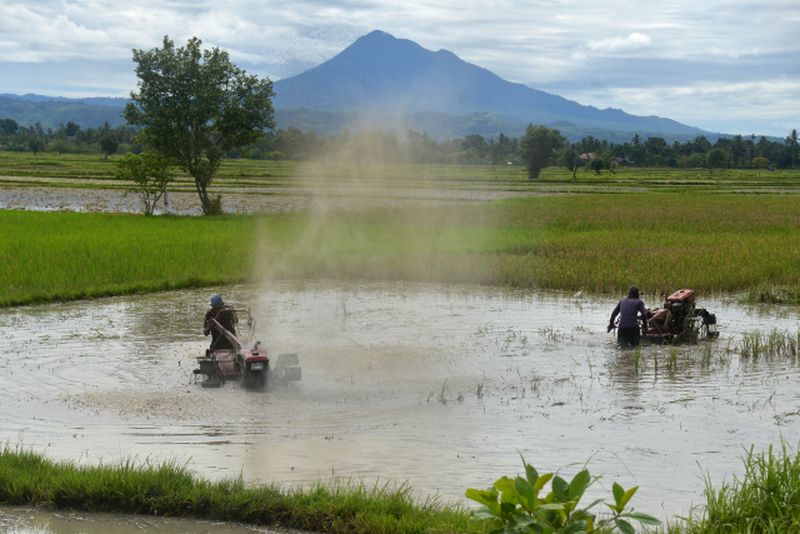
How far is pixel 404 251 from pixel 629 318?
1113cm

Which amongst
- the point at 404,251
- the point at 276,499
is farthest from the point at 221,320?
the point at 404,251

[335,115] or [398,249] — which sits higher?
[335,115]

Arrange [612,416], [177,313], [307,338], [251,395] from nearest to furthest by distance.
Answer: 1. [612,416]
2. [251,395]
3. [307,338]
4. [177,313]

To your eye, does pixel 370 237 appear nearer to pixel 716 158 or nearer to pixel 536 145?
pixel 536 145

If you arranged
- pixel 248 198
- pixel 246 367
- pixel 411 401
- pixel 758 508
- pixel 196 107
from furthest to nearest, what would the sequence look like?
pixel 248 198 → pixel 196 107 → pixel 246 367 → pixel 411 401 → pixel 758 508

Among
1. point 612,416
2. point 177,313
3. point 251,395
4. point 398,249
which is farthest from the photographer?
point 398,249

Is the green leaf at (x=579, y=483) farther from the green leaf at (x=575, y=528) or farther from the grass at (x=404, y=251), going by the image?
the grass at (x=404, y=251)

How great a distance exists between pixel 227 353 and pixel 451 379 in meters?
2.65

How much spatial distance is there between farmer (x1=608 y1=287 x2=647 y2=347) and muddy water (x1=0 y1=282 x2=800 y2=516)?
0.34 metres

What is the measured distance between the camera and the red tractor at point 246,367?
9.53 meters

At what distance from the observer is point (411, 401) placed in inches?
366

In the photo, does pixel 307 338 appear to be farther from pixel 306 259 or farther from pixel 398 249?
pixel 398 249

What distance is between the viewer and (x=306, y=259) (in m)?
21.1

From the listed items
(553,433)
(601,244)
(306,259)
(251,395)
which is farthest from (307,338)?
(601,244)
